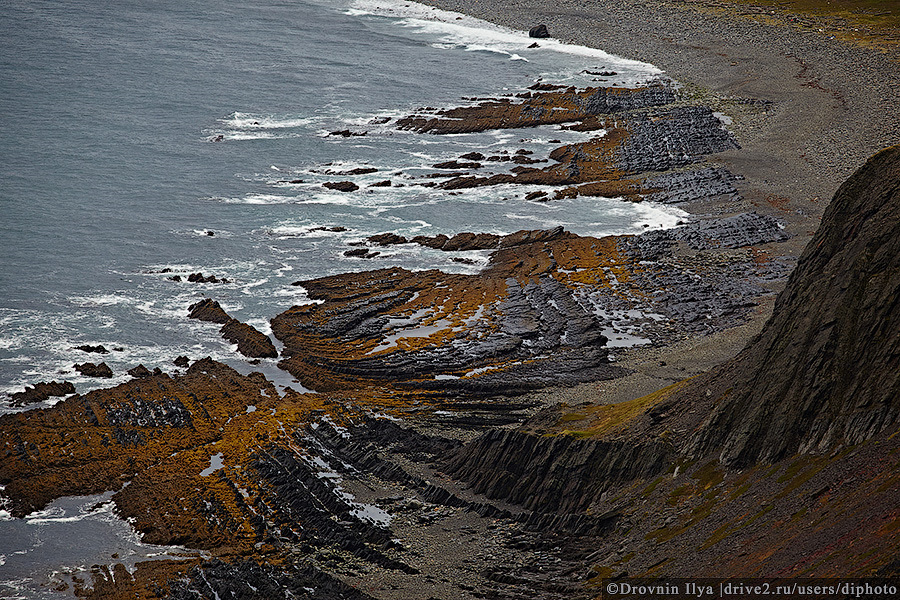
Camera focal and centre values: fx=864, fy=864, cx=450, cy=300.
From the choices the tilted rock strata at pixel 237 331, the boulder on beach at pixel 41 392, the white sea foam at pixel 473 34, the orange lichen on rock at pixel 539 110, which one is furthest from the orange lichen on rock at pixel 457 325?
the white sea foam at pixel 473 34

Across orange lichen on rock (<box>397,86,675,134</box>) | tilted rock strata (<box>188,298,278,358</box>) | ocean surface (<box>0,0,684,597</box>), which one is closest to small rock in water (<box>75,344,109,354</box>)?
ocean surface (<box>0,0,684,597</box>)

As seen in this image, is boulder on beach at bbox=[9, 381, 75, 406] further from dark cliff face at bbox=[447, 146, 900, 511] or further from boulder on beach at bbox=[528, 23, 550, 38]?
boulder on beach at bbox=[528, 23, 550, 38]

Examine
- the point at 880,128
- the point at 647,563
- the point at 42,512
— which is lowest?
the point at 42,512

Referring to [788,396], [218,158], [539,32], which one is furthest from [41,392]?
[539,32]

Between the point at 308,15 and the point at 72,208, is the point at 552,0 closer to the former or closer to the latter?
the point at 308,15

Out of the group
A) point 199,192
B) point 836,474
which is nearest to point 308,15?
point 199,192

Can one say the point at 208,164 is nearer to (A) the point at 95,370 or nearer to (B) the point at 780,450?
(A) the point at 95,370
